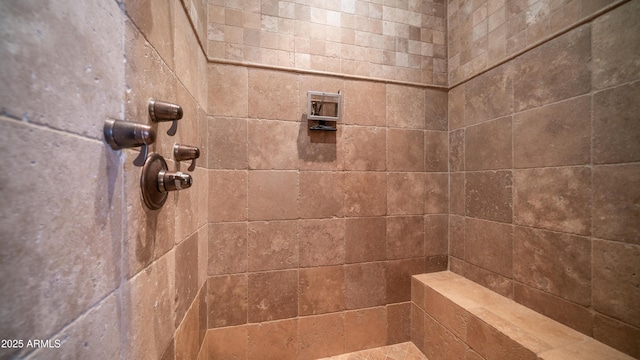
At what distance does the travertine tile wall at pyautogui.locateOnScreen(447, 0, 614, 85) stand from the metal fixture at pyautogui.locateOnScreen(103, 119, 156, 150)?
212cm

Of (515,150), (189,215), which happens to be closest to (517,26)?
(515,150)

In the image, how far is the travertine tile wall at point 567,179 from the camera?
1.02 meters

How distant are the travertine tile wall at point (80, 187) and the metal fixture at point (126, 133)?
0.05 ft

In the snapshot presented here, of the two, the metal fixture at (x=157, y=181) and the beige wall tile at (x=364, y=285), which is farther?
the beige wall tile at (x=364, y=285)

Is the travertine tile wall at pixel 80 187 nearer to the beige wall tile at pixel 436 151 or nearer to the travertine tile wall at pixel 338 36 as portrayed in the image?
the travertine tile wall at pixel 338 36

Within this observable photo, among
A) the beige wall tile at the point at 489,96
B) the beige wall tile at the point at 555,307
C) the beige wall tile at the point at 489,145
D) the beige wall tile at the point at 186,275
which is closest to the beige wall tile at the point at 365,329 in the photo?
the beige wall tile at the point at 555,307

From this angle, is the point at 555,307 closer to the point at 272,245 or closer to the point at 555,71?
the point at 555,71

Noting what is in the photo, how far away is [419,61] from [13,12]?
228cm

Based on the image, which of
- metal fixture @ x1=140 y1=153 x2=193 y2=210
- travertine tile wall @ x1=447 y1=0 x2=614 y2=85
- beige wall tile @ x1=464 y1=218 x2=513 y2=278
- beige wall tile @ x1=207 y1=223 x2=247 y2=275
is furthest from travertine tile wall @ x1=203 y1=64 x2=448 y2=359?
metal fixture @ x1=140 y1=153 x2=193 y2=210

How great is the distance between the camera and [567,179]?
47.9 inches

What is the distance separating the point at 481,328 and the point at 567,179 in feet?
3.30

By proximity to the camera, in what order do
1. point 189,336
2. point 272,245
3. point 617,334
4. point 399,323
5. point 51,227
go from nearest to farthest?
1. point 51,227
2. point 617,334
3. point 189,336
4. point 272,245
5. point 399,323

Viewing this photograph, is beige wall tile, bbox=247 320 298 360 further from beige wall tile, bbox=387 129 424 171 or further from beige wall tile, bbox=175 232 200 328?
beige wall tile, bbox=387 129 424 171

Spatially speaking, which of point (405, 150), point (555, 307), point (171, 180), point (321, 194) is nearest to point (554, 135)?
point (405, 150)
